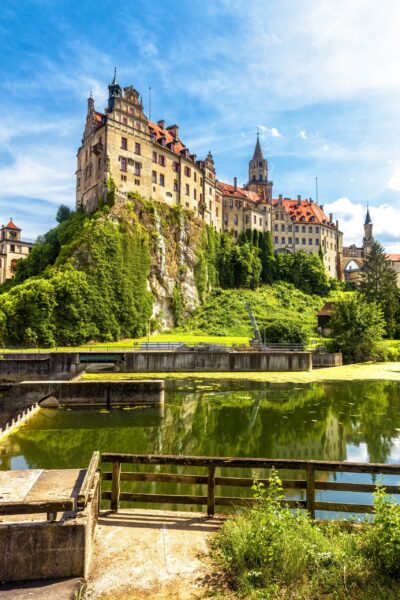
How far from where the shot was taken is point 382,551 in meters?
5.91

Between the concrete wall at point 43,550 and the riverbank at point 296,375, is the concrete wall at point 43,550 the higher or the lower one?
the higher one

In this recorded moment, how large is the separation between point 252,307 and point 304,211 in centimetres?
5147

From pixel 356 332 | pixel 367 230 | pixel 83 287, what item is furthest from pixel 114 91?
pixel 367 230

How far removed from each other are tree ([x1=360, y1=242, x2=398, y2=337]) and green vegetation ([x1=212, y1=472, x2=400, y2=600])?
219ft

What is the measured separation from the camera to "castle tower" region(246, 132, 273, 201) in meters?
116

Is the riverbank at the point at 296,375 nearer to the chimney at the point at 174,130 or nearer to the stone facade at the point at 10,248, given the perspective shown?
the chimney at the point at 174,130

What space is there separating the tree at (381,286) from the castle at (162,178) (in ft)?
94.7

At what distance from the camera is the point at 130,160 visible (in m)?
69.1

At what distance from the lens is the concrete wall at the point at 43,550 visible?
574cm

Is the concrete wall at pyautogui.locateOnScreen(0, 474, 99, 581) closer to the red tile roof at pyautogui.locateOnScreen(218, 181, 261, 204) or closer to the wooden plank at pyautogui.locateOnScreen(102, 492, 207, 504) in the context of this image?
the wooden plank at pyautogui.locateOnScreen(102, 492, 207, 504)

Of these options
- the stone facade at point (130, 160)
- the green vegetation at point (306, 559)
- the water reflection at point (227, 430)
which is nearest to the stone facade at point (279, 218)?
the stone facade at point (130, 160)

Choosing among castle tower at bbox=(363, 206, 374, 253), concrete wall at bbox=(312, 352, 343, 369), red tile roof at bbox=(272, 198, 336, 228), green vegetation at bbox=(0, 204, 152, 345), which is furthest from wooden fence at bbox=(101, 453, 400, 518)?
castle tower at bbox=(363, 206, 374, 253)

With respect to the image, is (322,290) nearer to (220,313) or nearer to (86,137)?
(220,313)

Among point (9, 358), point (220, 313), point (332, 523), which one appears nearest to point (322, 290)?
point (220, 313)
